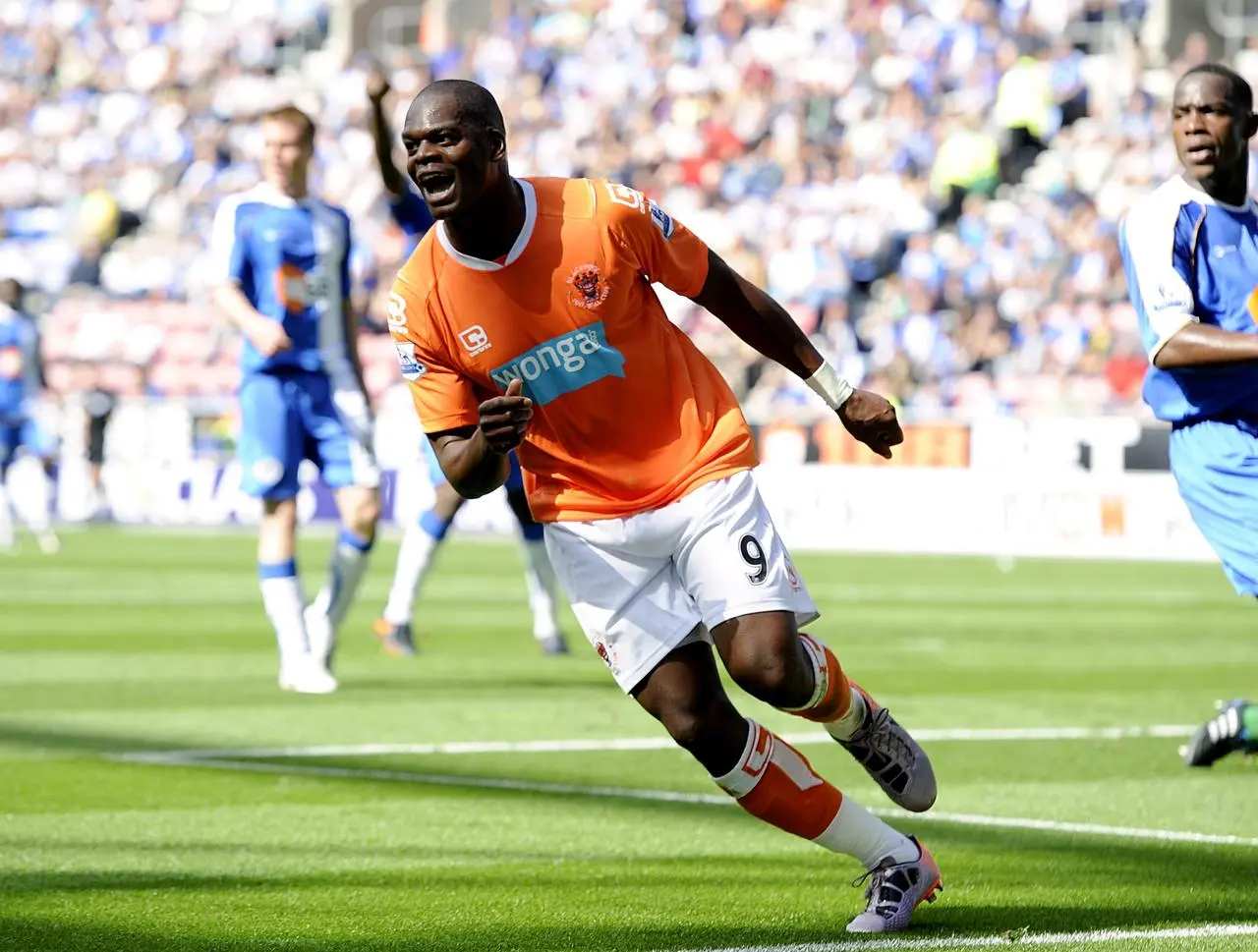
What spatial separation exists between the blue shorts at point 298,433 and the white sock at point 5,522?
12.9m

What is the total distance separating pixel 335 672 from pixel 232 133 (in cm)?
2661

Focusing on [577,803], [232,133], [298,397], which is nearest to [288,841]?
[577,803]

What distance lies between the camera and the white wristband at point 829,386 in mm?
5410

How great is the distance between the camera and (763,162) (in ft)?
93.4

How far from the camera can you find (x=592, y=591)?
5.33 metres

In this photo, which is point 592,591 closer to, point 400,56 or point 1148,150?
point 1148,150

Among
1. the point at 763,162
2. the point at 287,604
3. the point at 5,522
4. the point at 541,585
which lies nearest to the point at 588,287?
the point at 287,604

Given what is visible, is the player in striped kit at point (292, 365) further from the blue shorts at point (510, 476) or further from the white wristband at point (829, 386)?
the white wristband at point (829, 386)

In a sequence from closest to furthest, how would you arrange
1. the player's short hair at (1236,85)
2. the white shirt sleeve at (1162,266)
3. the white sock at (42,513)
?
the white shirt sleeve at (1162,266) → the player's short hair at (1236,85) → the white sock at (42,513)

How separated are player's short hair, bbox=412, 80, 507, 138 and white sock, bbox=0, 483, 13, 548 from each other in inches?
715

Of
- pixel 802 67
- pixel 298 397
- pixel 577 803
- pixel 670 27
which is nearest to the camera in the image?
pixel 577 803

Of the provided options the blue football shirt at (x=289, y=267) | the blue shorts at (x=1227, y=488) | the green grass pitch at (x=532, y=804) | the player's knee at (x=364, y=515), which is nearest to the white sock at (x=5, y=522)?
the green grass pitch at (x=532, y=804)

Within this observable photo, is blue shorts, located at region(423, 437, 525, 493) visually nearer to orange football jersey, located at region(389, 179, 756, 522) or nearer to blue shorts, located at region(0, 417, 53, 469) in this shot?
orange football jersey, located at region(389, 179, 756, 522)

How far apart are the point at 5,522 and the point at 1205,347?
1857 centimetres
